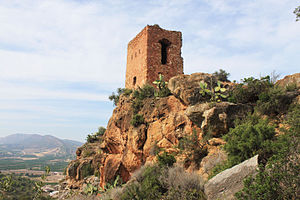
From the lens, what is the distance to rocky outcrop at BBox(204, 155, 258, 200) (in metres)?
4.89

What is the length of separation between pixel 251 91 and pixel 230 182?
18.6 feet

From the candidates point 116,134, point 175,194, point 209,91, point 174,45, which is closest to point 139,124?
point 116,134

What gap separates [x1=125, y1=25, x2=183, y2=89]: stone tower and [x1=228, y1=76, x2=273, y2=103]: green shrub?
685cm

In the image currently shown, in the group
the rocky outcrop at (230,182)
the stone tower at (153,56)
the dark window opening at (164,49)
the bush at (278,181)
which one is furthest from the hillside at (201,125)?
the dark window opening at (164,49)

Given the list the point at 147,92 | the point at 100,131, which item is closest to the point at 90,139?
the point at 100,131

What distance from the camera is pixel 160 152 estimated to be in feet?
33.3

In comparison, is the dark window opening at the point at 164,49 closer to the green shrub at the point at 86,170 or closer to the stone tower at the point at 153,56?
the stone tower at the point at 153,56

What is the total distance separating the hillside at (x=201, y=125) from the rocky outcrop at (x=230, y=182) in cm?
53

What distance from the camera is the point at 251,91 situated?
9.44 metres

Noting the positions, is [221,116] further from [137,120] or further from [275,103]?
[137,120]

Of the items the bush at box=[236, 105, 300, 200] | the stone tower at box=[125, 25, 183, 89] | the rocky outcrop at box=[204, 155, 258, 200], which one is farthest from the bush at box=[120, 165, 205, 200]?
the stone tower at box=[125, 25, 183, 89]

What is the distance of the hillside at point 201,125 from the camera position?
259 inches

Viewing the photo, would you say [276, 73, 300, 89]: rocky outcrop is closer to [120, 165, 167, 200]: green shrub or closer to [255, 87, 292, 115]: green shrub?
[255, 87, 292, 115]: green shrub

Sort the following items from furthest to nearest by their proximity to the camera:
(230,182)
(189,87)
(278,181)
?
(189,87) → (230,182) → (278,181)
